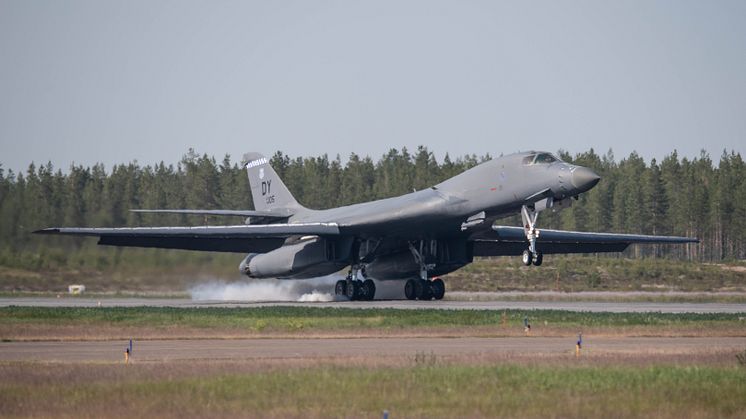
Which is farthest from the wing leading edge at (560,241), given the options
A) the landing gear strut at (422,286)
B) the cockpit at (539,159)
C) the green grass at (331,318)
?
the green grass at (331,318)

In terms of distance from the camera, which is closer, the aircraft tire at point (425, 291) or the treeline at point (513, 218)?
the aircraft tire at point (425, 291)

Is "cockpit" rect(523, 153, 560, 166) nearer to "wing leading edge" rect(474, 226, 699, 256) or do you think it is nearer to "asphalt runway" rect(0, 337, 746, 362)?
"wing leading edge" rect(474, 226, 699, 256)

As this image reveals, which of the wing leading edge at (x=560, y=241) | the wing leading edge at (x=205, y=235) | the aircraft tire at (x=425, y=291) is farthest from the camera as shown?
the wing leading edge at (x=560, y=241)

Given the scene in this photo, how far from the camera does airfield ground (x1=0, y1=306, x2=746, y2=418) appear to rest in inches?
559

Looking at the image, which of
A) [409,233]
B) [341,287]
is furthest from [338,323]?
[341,287]

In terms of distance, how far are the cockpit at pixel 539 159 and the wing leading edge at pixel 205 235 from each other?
7.99 meters

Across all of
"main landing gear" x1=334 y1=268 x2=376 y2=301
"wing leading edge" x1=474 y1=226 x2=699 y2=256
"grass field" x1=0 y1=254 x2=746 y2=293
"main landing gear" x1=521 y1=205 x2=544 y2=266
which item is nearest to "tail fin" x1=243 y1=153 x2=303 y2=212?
"grass field" x1=0 y1=254 x2=746 y2=293

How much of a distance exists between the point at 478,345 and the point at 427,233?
55.2 ft

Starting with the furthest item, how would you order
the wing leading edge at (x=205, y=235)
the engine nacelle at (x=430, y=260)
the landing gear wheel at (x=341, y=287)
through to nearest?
1. the landing gear wheel at (x=341, y=287)
2. the engine nacelle at (x=430, y=260)
3. the wing leading edge at (x=205, y=235)

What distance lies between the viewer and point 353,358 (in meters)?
19.4

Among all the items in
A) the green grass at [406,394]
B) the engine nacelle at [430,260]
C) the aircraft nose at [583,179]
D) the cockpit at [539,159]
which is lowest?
the green grass at [406,394]

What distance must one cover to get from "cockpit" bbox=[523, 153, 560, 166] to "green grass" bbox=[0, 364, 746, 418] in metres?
18.5

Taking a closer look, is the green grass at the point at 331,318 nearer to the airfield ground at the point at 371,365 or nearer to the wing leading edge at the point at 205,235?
the airfield ground at the point at 371,365

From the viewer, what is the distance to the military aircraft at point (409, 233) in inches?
1395
